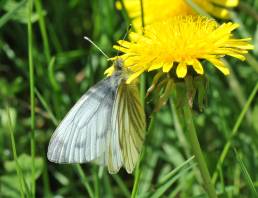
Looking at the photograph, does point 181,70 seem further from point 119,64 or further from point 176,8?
point 176,8

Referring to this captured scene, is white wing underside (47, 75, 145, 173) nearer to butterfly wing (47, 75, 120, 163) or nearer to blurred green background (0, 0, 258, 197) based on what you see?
butterfly wing (47, 75, 120, 163)

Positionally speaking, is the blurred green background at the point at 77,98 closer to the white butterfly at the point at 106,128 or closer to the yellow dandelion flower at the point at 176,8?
the yellow dandelion flower at the point at 176,8

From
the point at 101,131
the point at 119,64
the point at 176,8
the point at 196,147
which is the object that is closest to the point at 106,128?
the point at 101,131

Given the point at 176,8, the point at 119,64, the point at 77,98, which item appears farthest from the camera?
the point at 77,98

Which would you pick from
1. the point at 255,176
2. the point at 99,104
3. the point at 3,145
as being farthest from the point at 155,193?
the point at 3,145

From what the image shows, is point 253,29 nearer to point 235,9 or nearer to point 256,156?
point 235,9

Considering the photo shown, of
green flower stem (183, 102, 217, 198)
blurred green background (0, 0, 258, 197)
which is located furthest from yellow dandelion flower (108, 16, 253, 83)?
blurred green background (0, 0, 258, 197)
